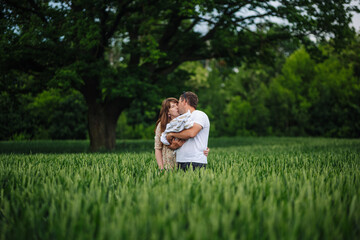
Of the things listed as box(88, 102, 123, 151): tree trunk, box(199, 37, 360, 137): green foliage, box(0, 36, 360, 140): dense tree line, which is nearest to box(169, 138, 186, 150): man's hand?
box(88, 102, 123, 151): tree trunk

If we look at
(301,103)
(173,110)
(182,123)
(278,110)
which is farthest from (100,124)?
(301,103)

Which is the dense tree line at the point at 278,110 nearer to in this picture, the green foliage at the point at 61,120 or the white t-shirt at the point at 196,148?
the green foliage at the point at 61,120

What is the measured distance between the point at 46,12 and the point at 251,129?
1108 inches

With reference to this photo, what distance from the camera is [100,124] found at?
13.6m

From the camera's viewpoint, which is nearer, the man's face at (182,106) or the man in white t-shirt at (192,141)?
the man in white t-shirt at (192,141)

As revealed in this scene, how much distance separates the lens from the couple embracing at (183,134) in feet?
13.0

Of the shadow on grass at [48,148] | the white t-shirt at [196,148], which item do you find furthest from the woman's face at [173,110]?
the shadow on grass at [48,148]

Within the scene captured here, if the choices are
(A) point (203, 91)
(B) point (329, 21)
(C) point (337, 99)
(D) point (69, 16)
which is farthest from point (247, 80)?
(D) point (69, 16)

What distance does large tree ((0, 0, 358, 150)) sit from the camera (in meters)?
9.81

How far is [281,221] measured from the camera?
2.04 meters

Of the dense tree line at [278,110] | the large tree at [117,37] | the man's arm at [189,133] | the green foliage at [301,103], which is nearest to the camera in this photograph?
the man's arm at [189,133]

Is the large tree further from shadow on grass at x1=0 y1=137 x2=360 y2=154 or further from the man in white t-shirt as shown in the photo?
the man in white t-shirt

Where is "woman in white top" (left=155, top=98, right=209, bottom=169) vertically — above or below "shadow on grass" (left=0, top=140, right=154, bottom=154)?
above

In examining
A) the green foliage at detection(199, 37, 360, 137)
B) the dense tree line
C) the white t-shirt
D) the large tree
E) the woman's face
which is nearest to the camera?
the white t-shirt
